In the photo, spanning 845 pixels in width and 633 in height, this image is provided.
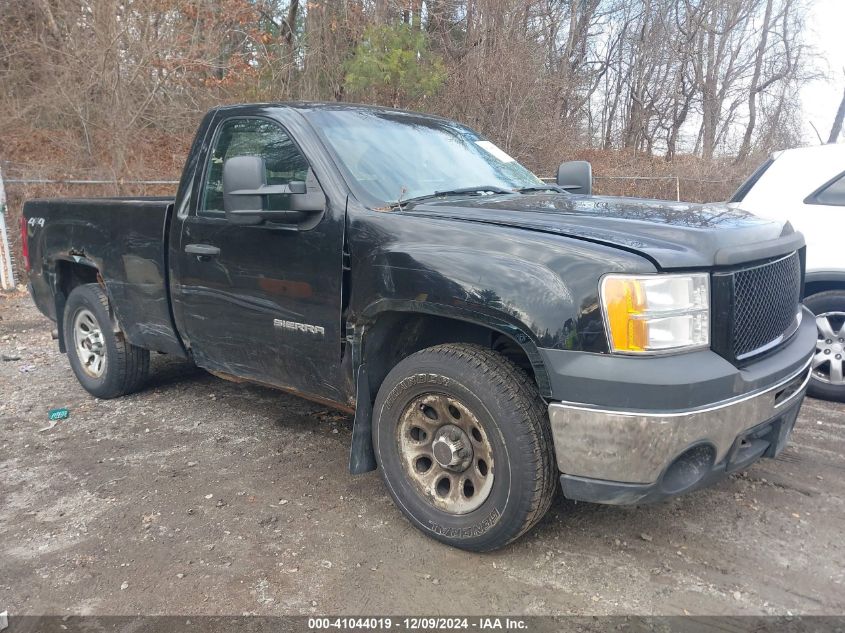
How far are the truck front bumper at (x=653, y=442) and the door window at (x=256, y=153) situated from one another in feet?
6.42

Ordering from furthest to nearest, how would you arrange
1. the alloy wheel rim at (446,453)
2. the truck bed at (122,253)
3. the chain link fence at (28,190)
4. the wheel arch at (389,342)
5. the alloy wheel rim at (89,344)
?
the chain link fence at (28,190) < the alloy wheel rim at (89,344) < the truck bed at (122,253) < the wheel arch at (389,342) < the alloy wheel rim at (446,453)

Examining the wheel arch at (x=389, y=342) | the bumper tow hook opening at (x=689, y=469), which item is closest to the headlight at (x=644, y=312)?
the bumper tow hook opening at (x=689, y=469)

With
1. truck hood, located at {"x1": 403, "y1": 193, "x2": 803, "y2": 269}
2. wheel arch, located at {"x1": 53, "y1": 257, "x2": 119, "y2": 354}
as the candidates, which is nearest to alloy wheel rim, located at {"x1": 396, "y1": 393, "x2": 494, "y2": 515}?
truck hood, located at {"x1": 403, "y1": 193, "x2": 803, "y2": 269}

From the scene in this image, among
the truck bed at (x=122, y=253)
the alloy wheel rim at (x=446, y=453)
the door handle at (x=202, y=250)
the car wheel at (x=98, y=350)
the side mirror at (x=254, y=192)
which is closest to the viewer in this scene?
the alloy wheel rim at (x=446, y=453)

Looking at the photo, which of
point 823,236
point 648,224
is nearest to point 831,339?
point 823,236

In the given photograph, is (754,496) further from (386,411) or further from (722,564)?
(386,411)

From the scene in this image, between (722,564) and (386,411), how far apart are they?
1617 millimetres

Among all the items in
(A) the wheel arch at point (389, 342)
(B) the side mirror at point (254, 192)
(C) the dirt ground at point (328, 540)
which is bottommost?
(C) the dirt ground at point (328, 540)

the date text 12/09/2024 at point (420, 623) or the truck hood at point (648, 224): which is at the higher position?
the truck hood at point (648, 224)

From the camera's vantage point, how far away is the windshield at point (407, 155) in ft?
11.4

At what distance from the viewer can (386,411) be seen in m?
3.11

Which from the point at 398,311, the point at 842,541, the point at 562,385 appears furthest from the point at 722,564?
the point at 398,311

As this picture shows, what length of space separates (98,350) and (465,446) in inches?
141

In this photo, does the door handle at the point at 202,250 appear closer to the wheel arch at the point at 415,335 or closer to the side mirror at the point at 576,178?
the wheel arch at the point at 415,335
